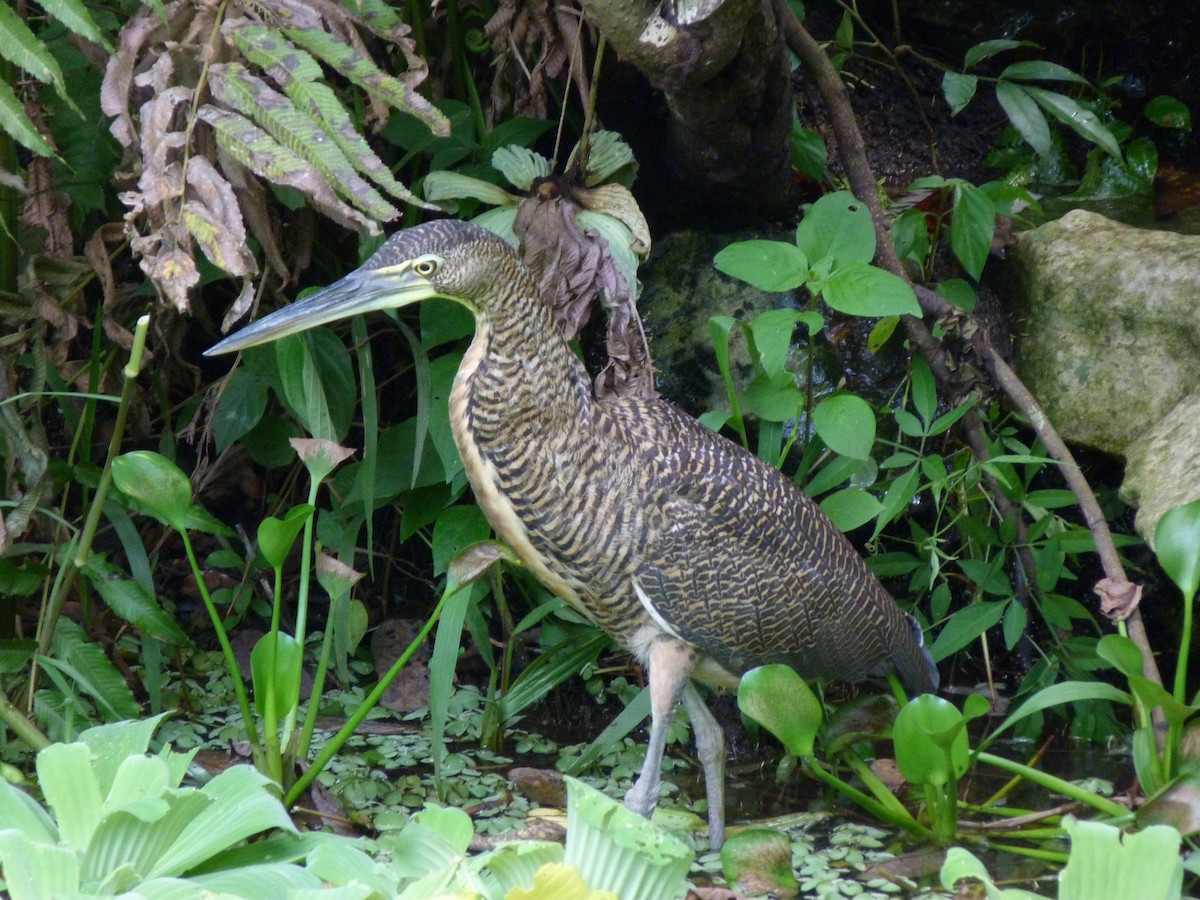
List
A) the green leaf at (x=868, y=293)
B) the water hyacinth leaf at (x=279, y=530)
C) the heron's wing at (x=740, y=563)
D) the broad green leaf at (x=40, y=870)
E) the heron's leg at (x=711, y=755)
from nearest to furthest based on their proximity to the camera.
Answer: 1. the broad green leaf at (x=40, y=870)
2. the water hyacinth leaf at (x=279, y=530)
3. the heron's wing at (x=740, y=563)
4. the heron's leg at (x=711, y=755)
5. the green leaf at (x=868, y=293)

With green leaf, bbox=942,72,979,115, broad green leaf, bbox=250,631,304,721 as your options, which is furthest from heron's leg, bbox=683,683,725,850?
green leaf, bbox=942,72,979,115

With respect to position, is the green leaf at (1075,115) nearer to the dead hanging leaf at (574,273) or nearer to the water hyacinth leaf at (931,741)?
the dead hanging leaf at (574,273)

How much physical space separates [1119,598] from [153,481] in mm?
2094

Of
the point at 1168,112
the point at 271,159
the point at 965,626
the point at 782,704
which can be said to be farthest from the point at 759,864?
the point at 1168,112

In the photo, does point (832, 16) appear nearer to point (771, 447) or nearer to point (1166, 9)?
point (1166, 9)

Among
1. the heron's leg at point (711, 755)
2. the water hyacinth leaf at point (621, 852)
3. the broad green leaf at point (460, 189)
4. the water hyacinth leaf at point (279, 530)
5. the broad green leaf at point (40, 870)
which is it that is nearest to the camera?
the broad green leaf at point (40, 870)

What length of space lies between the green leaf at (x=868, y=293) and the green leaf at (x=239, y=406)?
1.52 metres

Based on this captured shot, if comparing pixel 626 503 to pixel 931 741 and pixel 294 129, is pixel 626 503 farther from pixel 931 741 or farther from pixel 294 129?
pixel 294 129

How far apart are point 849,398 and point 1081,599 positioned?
122 centimetres

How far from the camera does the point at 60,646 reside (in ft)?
9.91

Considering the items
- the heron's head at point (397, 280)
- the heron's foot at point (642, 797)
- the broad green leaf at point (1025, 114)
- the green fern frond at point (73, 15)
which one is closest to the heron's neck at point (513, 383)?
the heron's head at point (397, 280)

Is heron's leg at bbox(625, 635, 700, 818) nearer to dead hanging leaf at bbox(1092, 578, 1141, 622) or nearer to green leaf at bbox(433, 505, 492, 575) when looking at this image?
green leaf at bbox(433, 505, 492, 575)

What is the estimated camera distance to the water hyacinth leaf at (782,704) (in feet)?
8.54

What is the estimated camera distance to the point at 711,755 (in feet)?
10.1
